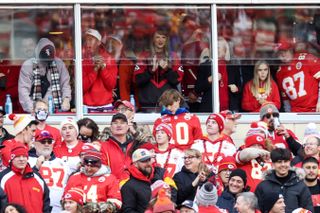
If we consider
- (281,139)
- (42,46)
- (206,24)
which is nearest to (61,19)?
(42,46)

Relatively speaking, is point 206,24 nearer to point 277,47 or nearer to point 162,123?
point 277,47

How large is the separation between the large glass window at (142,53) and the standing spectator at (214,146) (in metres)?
1.88

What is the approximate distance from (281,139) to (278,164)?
1991 mm

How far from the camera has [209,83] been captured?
23.3 m

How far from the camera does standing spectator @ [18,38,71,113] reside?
22312mm

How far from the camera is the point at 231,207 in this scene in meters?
19.3

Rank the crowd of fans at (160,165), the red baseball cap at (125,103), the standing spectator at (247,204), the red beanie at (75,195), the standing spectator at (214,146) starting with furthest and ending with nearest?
the red baseball cap at (125,103), the standing spectator at (214,146), the crowd of fans at (160,165), the red beanie at (75,195), the standing spectator at (247,204)

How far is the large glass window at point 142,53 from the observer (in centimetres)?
2273

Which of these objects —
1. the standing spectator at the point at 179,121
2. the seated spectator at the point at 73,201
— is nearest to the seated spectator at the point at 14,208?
the seated spectator at the point at 73,201

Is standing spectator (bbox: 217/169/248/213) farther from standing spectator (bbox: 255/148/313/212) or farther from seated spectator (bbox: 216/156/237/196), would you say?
seated spectator (bbox: 216/156/237/196)

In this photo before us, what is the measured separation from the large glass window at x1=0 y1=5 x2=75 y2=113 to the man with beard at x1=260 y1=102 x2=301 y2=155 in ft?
9.14

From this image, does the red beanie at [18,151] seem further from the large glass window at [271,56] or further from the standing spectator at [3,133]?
the large glass window at [271,56]

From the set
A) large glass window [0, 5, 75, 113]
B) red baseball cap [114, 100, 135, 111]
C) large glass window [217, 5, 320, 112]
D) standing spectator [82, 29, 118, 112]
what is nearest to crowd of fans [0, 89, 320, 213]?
red baseball cap [114, 100, 135, 111]

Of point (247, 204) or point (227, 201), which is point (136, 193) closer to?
point (227, 201)
